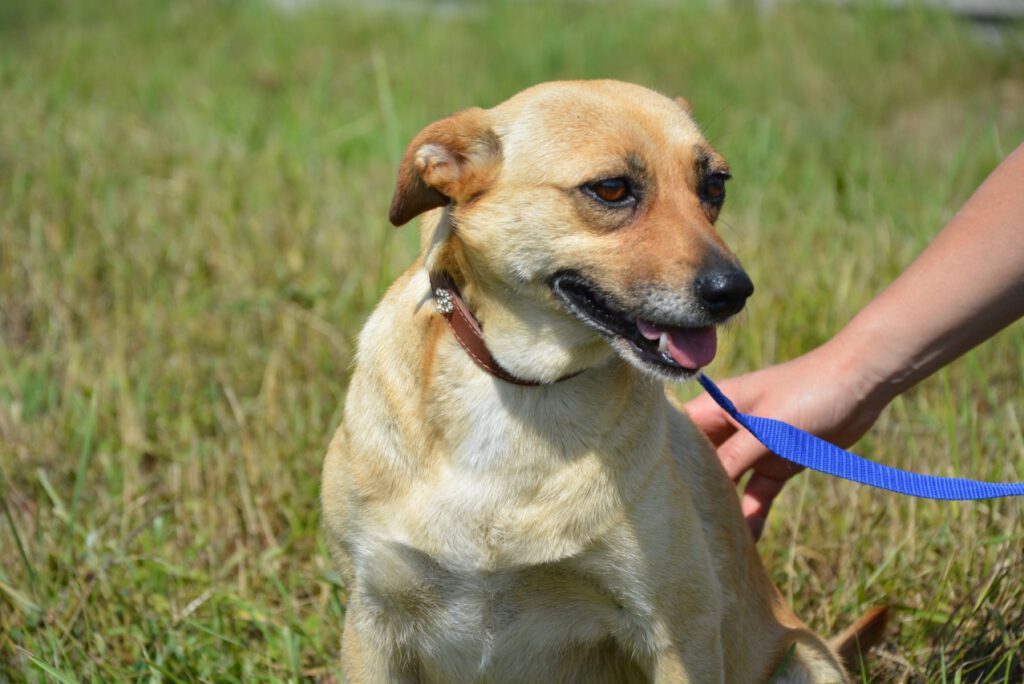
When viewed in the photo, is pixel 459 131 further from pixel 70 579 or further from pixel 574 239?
pixel 70 579

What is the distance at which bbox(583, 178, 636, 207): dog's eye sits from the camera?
94.9 inches

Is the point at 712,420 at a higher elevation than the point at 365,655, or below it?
higher

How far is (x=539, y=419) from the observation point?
8.34 ft

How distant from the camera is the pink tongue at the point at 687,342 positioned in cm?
239

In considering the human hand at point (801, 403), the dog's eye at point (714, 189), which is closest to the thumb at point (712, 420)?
the human hand at point (801, 403)

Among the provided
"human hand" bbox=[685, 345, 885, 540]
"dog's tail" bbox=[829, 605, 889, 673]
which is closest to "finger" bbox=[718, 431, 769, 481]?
"human hand" bbox=[685, 345, 885, 540]

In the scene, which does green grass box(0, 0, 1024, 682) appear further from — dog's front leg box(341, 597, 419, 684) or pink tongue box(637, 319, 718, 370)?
pink tongue box(637, 319, 718, 370)

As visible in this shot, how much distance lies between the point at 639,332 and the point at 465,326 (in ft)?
1.21

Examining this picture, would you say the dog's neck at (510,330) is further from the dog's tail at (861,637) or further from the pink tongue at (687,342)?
the dog's tail at (861,637)

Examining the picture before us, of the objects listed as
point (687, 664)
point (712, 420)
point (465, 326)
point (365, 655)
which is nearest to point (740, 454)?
point (712, 420)

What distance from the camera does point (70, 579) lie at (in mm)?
3146

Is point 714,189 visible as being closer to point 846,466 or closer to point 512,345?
point 512,345

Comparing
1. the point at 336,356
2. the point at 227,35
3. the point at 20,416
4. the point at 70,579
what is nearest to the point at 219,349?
the point at 336,356

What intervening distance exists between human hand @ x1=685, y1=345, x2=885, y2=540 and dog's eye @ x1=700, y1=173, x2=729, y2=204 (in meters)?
0.54
